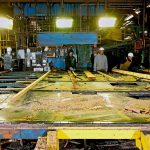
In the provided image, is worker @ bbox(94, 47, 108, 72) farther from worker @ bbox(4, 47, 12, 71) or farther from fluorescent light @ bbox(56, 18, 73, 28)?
worker @ bbox(4, 47, 12, 71)

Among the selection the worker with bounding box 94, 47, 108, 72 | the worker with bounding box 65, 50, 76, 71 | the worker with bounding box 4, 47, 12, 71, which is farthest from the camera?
the worker with bounding box 4, 47, 12, 71

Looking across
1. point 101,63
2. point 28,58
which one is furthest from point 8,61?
point 101,63

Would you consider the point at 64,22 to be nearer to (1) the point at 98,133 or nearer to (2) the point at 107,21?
(2) the point at 107,21

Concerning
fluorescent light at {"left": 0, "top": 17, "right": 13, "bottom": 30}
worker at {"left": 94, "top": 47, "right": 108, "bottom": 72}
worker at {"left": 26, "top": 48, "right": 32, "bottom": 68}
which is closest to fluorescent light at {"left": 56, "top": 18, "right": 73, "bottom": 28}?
fluorescent light at {"left": 0, "top": 17, "right": 13, "bottom": 30}

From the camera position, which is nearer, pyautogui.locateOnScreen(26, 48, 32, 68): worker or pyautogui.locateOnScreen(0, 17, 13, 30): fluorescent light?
pyautogui.locateOnScreen(0, 17, 13, 30): fluorescent light

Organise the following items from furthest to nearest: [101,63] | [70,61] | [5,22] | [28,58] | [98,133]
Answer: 1. [28,58]
2. [70,61]
3. [101,63]
4. [5,22]
5. [98,133]

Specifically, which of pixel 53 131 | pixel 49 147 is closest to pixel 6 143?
pixel 53 131

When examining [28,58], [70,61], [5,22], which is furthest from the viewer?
[28,58]

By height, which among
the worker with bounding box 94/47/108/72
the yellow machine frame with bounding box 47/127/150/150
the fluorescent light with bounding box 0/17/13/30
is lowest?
the yellow machine frame with bounding box 47/127/150/150

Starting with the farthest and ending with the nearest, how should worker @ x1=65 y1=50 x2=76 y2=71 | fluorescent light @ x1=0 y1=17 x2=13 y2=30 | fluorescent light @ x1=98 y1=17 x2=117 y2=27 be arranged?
worker @ x1=65 y1=50 x2=76 y2=71
fluorescent light @ x1=98 y1=17 x2=117 y2=27
fluorescent light @ x1=0 y1=17 x2=13 y2=30

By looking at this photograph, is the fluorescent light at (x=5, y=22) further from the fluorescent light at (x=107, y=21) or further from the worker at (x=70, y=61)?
the worker at (x=70, y=61)

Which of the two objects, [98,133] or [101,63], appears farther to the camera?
[101,63]

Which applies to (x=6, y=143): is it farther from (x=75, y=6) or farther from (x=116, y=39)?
(x=116, y=39)

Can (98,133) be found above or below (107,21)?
below
